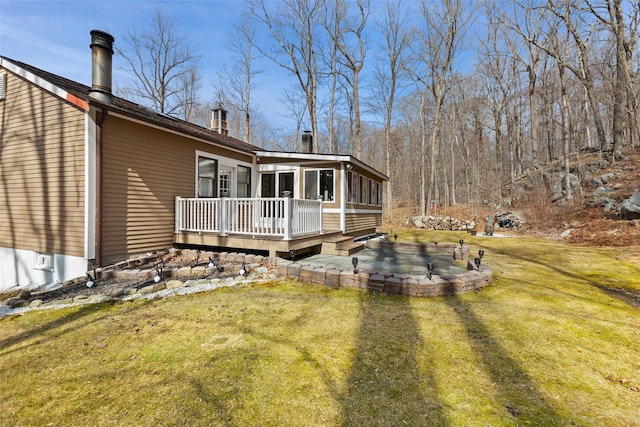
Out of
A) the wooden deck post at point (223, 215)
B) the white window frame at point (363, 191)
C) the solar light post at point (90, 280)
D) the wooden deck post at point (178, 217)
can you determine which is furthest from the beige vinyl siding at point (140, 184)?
the white window frame at point (363, 191)

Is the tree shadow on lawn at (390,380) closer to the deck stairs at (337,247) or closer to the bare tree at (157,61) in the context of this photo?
the deck stairs at (337,247)

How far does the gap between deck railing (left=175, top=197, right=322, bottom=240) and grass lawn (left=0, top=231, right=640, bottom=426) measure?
2108 millimetres

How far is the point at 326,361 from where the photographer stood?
271 centimetres

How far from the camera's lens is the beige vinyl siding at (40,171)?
5973 mm

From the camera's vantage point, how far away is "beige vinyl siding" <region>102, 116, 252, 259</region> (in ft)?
19.8

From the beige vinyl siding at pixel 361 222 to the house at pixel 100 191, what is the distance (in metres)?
1.67

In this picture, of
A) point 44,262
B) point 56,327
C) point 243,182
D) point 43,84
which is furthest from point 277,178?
point 56,327

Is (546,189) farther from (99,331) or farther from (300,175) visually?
(99,331)

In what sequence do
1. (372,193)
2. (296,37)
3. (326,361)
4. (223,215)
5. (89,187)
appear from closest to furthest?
(326,361) → (89,187) → (223,215) → (372,193) → (296,37)

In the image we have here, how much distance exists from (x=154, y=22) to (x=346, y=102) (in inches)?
589

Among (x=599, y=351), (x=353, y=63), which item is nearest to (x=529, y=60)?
(x=353, y=63)

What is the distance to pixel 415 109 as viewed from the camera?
83.1 feet

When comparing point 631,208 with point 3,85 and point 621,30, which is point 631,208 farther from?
point 3,85

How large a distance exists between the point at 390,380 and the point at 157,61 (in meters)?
25.9
